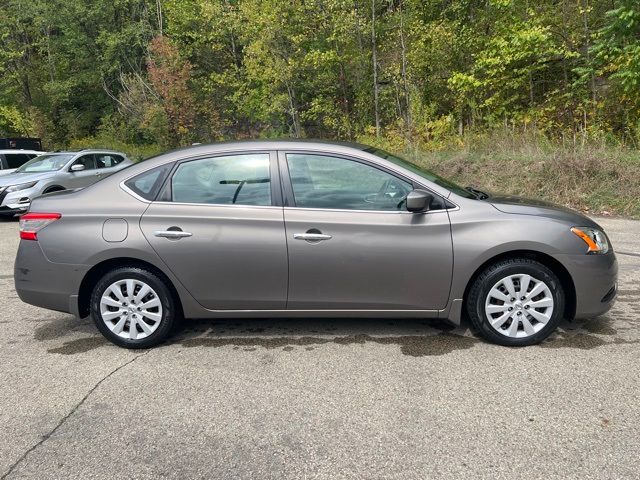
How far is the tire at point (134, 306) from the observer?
3.99m

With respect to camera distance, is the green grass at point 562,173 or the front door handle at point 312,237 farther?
the green grass at point 562,173

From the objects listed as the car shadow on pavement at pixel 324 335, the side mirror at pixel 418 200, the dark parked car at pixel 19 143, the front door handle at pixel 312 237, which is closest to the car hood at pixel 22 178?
the dark parked car at pixel 19 143

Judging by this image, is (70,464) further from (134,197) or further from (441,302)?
(441,302)

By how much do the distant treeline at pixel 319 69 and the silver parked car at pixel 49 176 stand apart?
934cm

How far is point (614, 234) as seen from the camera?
816cm

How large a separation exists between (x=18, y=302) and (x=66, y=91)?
28.3 metres

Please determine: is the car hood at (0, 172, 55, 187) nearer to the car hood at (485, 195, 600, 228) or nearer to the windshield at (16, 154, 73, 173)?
the windshield at (16, 154, 73, 173)

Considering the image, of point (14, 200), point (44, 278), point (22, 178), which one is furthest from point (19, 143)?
point (44, 278)

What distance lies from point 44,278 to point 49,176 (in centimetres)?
864

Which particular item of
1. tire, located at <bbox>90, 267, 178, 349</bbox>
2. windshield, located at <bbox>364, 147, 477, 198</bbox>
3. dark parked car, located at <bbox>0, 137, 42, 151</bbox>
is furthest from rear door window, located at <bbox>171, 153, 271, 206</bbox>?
dark parked car, located at <bbox>0, 137, 42, 151</bbox>

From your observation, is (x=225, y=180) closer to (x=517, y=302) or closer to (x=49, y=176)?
(x=517, y=302)

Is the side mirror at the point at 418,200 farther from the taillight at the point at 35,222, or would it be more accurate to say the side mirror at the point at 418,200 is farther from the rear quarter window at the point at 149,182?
the taillight at the point at 35,222

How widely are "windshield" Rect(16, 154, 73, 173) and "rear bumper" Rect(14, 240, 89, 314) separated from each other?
8.81 m

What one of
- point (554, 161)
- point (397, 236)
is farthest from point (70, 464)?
point (554, 161)
